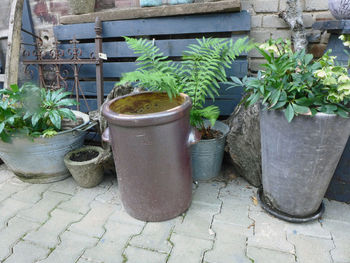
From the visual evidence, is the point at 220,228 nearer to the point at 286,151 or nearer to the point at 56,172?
the point at 286,151

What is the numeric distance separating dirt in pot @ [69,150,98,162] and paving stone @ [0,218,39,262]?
26.1 inches

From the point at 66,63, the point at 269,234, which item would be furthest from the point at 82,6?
the point at 269,234

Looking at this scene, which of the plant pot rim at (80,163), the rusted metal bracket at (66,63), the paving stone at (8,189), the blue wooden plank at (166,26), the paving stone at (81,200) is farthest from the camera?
the rusted metal bracket at (66,63)

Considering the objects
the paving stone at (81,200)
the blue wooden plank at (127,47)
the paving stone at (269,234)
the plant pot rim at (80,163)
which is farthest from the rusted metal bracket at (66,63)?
the paving stone at (269,234)

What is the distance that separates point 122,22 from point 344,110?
233 cm

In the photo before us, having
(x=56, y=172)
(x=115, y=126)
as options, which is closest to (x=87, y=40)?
(x=56, y=172)

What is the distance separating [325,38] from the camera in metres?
2.44

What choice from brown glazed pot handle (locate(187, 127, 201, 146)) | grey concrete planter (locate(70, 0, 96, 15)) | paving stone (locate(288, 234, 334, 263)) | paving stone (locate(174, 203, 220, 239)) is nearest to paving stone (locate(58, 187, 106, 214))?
paving stone (locate(174, 203, 220, 239))

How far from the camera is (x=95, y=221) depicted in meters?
2.03

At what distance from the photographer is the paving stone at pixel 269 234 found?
5.73ft

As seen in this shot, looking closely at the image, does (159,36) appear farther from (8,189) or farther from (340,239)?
(340,239)

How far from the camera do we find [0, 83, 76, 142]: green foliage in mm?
2223

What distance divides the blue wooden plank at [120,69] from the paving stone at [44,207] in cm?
147

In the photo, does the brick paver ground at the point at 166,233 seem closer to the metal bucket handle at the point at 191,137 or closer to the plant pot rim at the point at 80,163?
the plant pot rim at the point at 80,163
